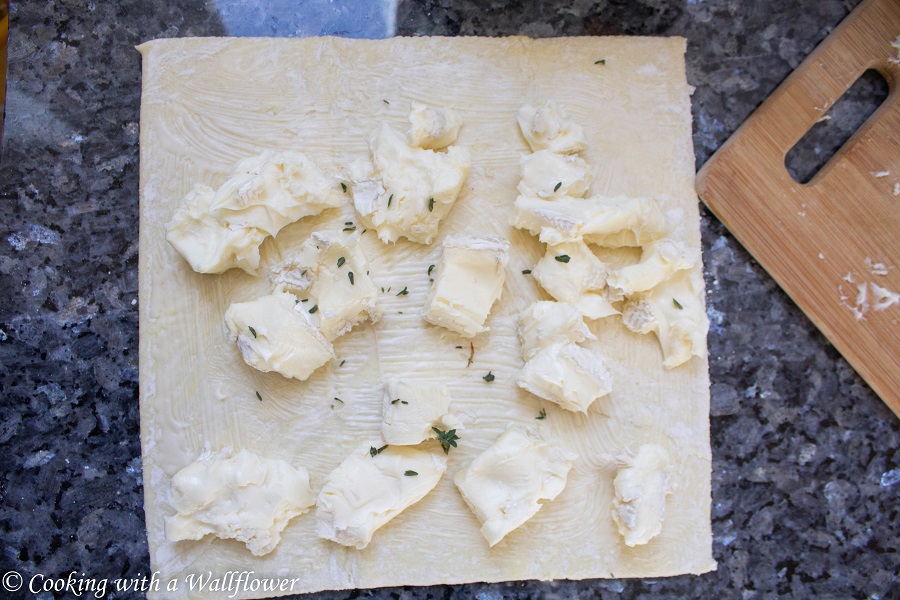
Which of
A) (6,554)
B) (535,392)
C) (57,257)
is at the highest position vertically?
(535,392)

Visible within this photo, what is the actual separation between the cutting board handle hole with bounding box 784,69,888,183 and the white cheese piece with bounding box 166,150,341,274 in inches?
53.9

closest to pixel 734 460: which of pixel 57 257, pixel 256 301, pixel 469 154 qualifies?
pixel 469 154

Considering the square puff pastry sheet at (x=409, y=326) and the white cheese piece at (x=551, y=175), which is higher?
the white cheese piece at (x=551, y=175)

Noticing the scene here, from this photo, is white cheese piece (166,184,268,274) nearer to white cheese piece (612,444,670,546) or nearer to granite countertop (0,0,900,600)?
granite countertop (0,0,900,600)

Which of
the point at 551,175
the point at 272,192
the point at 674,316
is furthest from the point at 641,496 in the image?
the point at 272,192

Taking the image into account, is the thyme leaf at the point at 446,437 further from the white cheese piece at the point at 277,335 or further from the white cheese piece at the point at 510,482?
the white cheese piece at the point at 277,335

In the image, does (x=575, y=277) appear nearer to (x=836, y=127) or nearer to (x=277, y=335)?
(x=277, y=335)

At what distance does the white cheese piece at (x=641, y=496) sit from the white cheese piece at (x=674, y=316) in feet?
0.87

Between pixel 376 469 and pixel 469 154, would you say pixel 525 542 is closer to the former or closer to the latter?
pixel 376 469

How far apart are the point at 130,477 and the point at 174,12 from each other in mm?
1342

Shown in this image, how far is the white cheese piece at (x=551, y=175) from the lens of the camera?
1854 mm

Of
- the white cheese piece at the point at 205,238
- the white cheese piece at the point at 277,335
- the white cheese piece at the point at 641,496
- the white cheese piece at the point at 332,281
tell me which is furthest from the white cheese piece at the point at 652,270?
the white cheese piece at the point at 205,238

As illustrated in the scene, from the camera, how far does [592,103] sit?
196 centimetres

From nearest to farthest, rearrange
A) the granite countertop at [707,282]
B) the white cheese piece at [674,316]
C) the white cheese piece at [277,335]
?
the white cheese piece at [277,335]
the white cheese piece at [674,316]
the granite countertop at [707,282]
